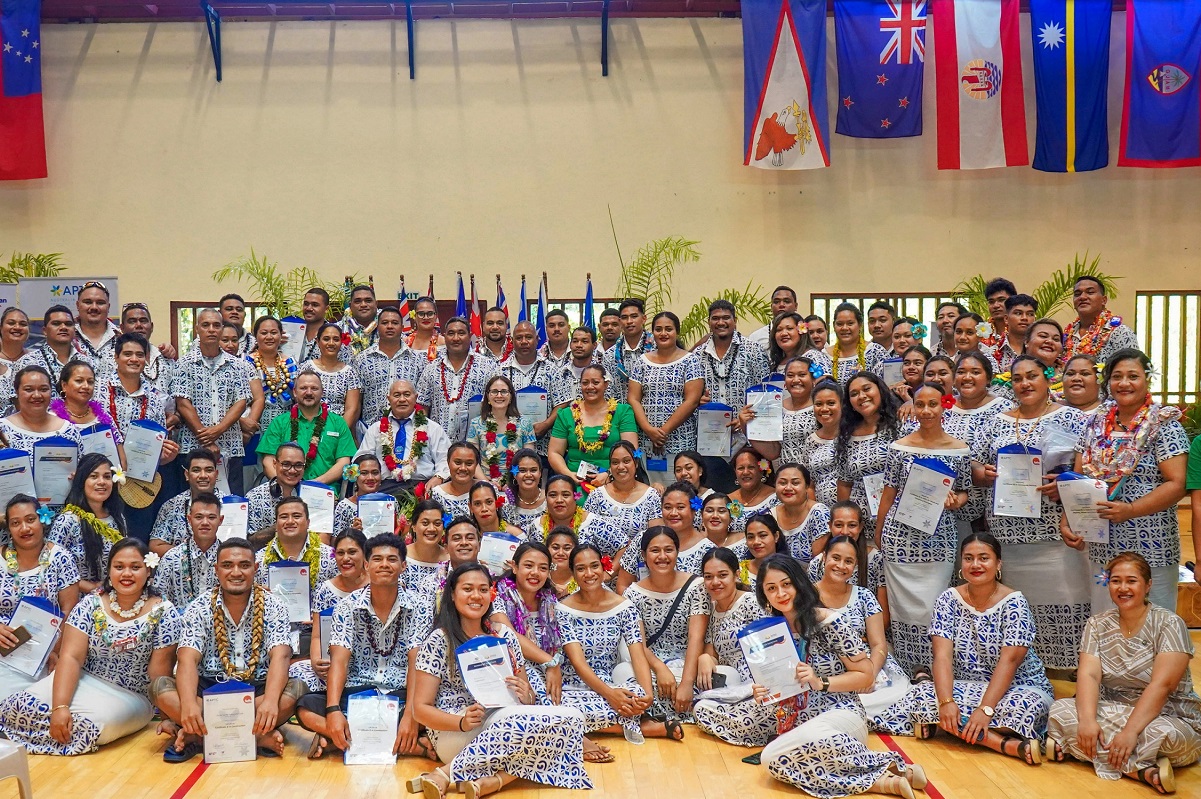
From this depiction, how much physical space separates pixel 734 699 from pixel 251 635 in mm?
2455

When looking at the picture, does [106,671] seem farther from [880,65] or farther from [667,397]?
[880,65]

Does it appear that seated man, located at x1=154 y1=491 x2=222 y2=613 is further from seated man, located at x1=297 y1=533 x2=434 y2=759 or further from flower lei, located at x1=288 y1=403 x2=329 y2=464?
flower lei, located at x1=288 y1=403 x2=329 y2=464

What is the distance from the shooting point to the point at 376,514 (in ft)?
20.9

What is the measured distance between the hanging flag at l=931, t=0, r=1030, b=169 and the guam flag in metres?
1.27

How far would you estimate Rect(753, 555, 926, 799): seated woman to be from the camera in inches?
186

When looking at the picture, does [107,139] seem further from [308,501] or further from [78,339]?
[308,501]

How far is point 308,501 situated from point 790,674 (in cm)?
302

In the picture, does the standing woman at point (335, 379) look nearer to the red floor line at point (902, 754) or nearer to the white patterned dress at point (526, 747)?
the white patterned dress at point (526, 747)

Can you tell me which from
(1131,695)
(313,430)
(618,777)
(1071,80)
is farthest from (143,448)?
(1071,80)

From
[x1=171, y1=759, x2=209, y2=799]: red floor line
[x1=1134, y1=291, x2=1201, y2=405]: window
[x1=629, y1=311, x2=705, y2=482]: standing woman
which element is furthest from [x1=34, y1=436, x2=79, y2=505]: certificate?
[x1=1134, y1=291, x2=1201, y2=405]: window

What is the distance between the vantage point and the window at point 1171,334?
12172mm

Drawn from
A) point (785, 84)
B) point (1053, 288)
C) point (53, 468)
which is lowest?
point (53, 468)

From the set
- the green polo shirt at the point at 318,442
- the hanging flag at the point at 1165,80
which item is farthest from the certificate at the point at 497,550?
the hanging flag at the point at 1165,80

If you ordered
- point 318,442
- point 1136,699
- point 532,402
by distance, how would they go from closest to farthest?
point 1136,699 < point 318,442 < point 532,402
